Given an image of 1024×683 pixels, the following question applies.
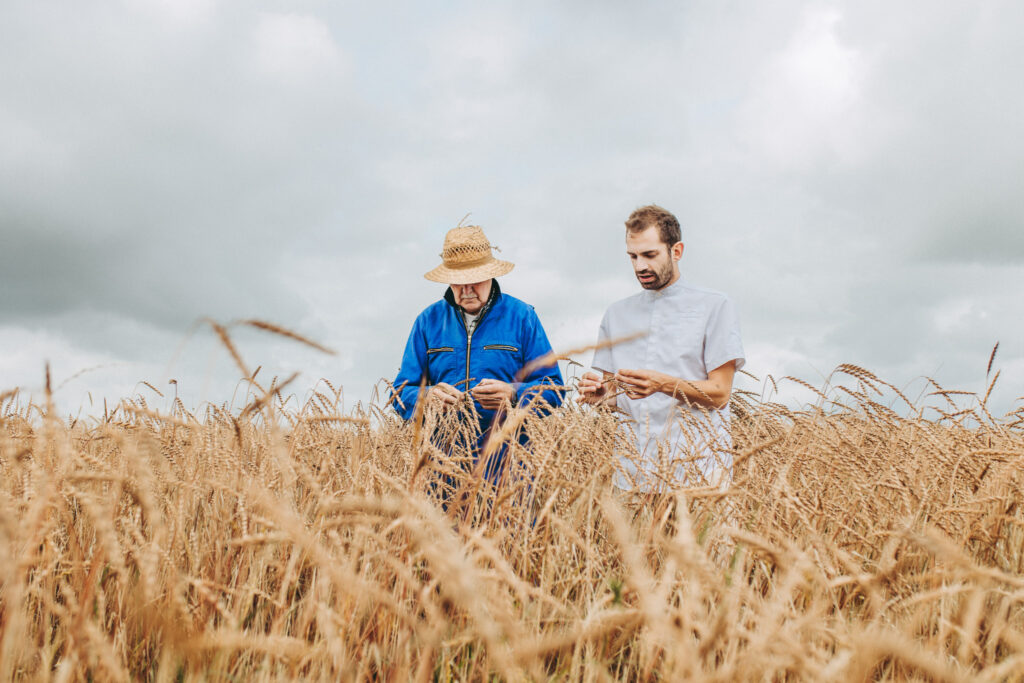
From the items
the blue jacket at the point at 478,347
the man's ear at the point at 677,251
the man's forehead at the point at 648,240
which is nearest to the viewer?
the man's forehead at the point at 648,240

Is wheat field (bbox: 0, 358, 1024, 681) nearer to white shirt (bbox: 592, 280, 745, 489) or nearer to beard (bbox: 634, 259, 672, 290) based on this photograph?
white shirt (bbox: 592, 280, 745, 489)

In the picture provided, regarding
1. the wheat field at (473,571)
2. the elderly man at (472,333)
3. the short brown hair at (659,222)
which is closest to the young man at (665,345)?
the short brown hair at (659,222)

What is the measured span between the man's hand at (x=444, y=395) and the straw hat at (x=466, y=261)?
28.1 inches

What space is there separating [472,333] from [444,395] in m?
0.62

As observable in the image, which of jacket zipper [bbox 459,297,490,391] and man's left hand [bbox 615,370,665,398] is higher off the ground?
jacket zipper [bbox 459,297,490,391]

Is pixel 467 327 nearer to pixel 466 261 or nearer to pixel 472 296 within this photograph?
pixel 472 296

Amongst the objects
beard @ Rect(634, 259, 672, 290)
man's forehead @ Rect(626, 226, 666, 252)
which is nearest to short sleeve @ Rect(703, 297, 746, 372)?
beard @ Rect(634, 259, 672, 290)

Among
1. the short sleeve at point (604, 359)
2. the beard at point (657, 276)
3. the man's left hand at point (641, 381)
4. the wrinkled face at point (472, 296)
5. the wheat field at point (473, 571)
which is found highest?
the wrinkled face at point (472, 296)

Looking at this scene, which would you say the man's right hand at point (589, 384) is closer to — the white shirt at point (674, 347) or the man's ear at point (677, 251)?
the white shirt at point (674, 347)

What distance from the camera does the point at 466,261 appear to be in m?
3.91

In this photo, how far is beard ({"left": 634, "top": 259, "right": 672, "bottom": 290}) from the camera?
3.12 meters

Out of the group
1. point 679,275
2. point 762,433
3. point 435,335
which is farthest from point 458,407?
point 762,433

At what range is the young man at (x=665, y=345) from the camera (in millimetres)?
2910

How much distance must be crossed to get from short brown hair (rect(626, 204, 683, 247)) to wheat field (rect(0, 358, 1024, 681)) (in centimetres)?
99
